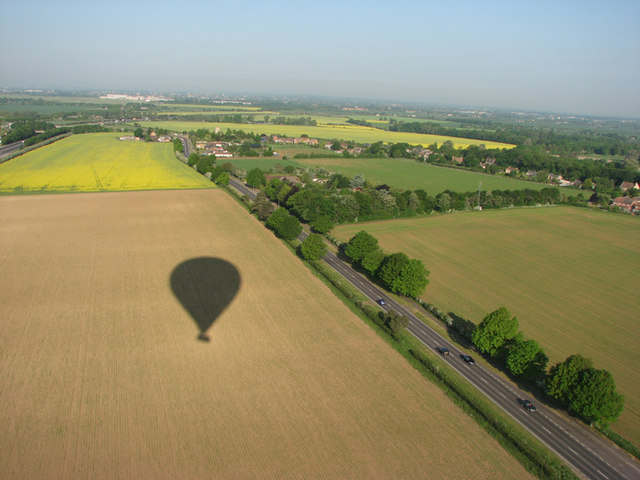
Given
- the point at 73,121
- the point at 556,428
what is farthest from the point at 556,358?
the point at 73,121

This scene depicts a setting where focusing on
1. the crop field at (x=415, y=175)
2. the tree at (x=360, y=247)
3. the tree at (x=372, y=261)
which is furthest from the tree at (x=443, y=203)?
the tree at (x=372, y=261)

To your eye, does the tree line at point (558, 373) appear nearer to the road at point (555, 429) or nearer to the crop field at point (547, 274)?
the road at point (555, 429)

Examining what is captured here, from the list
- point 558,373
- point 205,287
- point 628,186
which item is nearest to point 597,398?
point 558,373

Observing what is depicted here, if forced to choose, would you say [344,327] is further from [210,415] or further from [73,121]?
[73,121]

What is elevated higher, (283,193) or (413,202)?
(283,193)

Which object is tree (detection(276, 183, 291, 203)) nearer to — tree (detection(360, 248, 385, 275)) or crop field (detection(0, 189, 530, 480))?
crop field (detection(0, 189, 530, 480))

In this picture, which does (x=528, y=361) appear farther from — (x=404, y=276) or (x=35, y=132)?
(x=35, y=132)

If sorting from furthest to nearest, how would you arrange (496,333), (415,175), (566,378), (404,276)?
(415,175) < (404,276) < (496,333) < (566,378)
